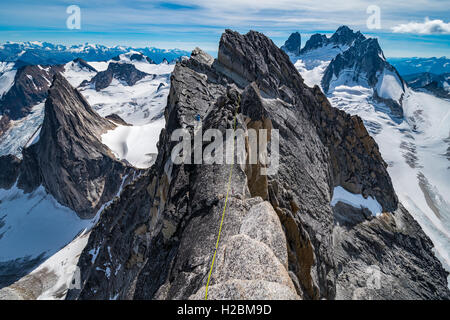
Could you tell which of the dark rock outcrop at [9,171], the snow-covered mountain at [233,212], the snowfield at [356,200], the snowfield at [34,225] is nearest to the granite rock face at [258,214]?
the snow-covered mountain at [233,212]

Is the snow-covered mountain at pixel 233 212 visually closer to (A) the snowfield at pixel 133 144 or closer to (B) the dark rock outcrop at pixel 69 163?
(B) the dark rock outcrop at pixel 69 163

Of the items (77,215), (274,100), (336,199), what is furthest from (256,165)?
(77,215)

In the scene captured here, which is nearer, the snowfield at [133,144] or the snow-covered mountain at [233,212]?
the snow-covered mountain at [233,212]

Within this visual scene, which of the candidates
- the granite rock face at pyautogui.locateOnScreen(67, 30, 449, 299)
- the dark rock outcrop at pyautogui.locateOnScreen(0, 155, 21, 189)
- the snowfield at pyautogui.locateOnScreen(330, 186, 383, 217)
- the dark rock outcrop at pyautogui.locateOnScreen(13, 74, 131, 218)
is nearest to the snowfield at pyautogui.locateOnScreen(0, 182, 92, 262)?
the dark rock outcrop at pyautogui.locateOnScreen(13, 74, 131, 218)

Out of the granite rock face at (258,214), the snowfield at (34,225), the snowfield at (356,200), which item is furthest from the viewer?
the snowfield at (34,225)

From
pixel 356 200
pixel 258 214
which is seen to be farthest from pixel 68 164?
pixel 258 214

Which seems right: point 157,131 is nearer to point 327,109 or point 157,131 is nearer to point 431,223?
point 327,109
